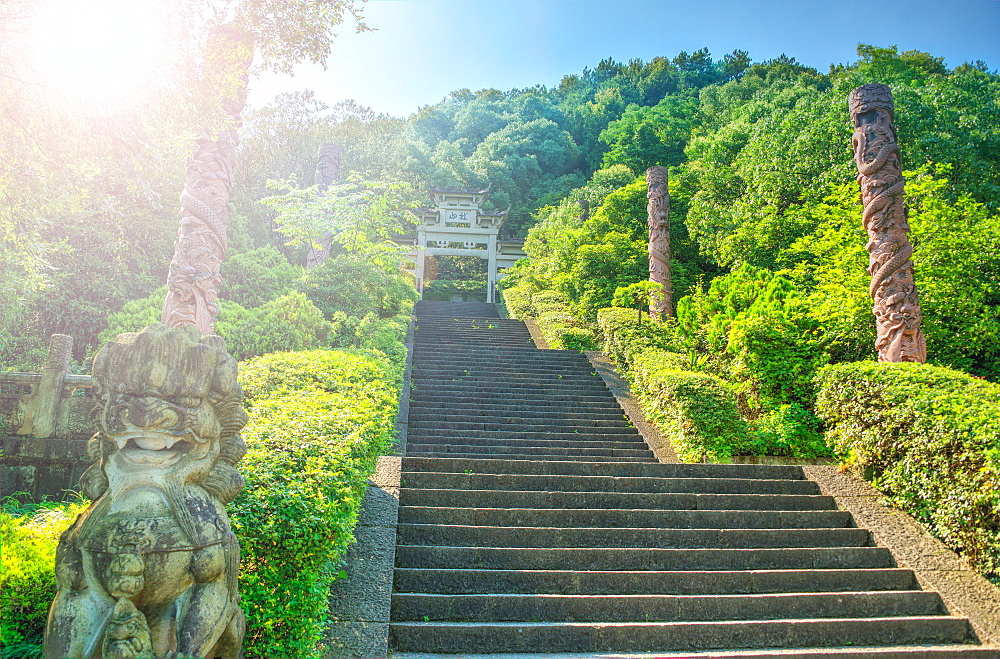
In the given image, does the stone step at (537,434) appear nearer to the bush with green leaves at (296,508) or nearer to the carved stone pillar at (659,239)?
the bush with green leaves at (296,508)

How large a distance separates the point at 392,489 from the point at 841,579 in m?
4.05

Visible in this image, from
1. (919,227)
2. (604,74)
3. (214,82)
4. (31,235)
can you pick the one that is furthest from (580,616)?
(604,74)

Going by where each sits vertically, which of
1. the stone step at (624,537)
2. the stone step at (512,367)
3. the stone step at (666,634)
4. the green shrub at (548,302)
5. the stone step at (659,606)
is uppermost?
the green shrub at (548,302)

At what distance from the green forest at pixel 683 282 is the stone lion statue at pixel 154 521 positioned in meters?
0.76

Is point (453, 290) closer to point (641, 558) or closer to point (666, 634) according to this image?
point (641, 558)

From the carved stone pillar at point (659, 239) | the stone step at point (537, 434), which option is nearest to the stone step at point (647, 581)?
the stone step at point (537, 434)

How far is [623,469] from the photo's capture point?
Result: 22.6 feet

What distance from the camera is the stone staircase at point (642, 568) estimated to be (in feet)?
14.2

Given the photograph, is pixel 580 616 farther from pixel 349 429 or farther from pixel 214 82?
pixel 214 82

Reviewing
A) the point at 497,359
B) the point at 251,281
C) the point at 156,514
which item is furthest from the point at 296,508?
the point at 251,281

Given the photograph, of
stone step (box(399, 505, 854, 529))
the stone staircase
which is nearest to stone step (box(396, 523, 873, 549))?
the stone staircase

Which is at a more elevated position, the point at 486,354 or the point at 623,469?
the point at 486,354

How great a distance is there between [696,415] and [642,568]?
335 cm

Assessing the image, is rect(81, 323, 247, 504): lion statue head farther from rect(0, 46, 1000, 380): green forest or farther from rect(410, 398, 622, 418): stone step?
rect(410, 398, 622, 418): stone step
